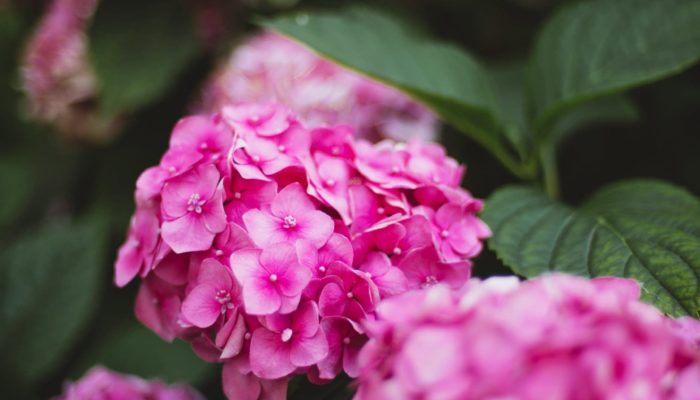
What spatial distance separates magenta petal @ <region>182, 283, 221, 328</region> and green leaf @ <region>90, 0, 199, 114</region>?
840 mm

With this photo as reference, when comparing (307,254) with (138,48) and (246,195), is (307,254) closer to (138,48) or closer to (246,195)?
(246,195)

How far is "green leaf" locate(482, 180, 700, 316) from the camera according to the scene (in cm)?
70

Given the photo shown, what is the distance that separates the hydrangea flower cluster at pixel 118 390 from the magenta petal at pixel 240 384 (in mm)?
365

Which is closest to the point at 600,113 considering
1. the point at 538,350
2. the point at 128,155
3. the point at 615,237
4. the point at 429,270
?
the point at 615,237

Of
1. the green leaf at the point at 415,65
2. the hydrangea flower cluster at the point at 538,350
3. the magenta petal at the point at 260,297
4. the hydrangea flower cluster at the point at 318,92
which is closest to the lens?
the hydrangea flower cluster at the point at 538,350

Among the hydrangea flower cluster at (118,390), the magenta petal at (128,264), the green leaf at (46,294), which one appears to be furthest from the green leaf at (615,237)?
the green leaf at (46,294)

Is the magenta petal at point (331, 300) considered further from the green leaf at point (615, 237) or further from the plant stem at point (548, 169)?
the plant stem at point (548, 169)

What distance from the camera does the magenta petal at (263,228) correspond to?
657 mm

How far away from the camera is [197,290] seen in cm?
67

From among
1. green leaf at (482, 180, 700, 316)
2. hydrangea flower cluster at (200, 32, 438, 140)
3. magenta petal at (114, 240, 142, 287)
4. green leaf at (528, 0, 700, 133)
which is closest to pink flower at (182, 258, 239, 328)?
magenta petal at (114, 240, 142, 287)

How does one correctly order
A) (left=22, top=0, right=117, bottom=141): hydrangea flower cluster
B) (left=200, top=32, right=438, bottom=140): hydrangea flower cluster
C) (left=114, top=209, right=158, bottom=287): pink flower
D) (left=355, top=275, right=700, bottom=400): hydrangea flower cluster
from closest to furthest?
(left=355, top=275, right=700, bottom=400): hydrangea flower cluster, (left=114, top=209, right=158, bottom=287): pink flower, (left=200, top=32, right=438, bottom=140): hydrangea flower cluster, (left=22, top=0, right=117, bottom=141): hydrangea flower cluster

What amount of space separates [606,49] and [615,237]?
40 cm

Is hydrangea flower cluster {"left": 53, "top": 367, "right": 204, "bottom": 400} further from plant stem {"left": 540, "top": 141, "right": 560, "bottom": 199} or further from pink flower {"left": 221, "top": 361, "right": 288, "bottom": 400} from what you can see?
plant stem {"left": 540, "top": 141, "right": 560, "bottom": 199}

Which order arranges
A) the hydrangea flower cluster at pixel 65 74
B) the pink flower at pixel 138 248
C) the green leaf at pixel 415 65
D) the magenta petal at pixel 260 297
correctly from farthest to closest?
1. the hydrangea flower cluster at pixel 65 74
2. the green leaf at pixel 415 65
3. the pink flower at pixel 138 248
4. the magenta petal at pixel 260 297
